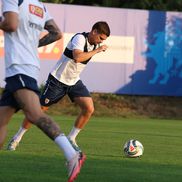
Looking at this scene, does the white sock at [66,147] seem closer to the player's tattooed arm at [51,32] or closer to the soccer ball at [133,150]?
the player's tattooed arm at [51,32]

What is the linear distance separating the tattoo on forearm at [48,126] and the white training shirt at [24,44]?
1.68 feet

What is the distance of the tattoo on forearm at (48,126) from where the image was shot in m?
8.74

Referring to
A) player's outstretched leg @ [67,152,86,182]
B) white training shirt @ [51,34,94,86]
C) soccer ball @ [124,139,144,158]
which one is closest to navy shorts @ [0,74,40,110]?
player's outstretched leg @ [67,152,86,182]

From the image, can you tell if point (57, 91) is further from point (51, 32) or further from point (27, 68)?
point (27, 68)

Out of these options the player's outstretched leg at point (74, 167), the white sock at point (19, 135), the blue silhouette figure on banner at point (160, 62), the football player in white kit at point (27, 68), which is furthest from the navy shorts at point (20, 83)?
the blue silhouette figure on banner at point (160, 62)

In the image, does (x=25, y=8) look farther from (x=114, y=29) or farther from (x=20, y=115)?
(x=114, y=29)

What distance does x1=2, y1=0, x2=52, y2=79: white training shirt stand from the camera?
8.78 meters

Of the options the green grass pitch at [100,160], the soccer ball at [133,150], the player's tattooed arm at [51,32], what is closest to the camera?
the player's tattooed arm at [51,32]

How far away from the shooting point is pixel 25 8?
348 inches

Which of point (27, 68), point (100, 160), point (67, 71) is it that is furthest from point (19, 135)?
point (27, 68)

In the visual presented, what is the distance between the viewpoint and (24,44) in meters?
8.82

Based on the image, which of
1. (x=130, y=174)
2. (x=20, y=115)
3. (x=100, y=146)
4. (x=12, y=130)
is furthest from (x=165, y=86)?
(x=130, y=174)

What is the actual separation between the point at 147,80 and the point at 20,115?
513cm

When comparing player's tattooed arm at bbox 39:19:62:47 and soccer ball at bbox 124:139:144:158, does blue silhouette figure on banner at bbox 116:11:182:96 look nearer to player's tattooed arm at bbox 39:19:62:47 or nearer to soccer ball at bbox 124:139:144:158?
soccer ball at bbox 124:139:144:158
